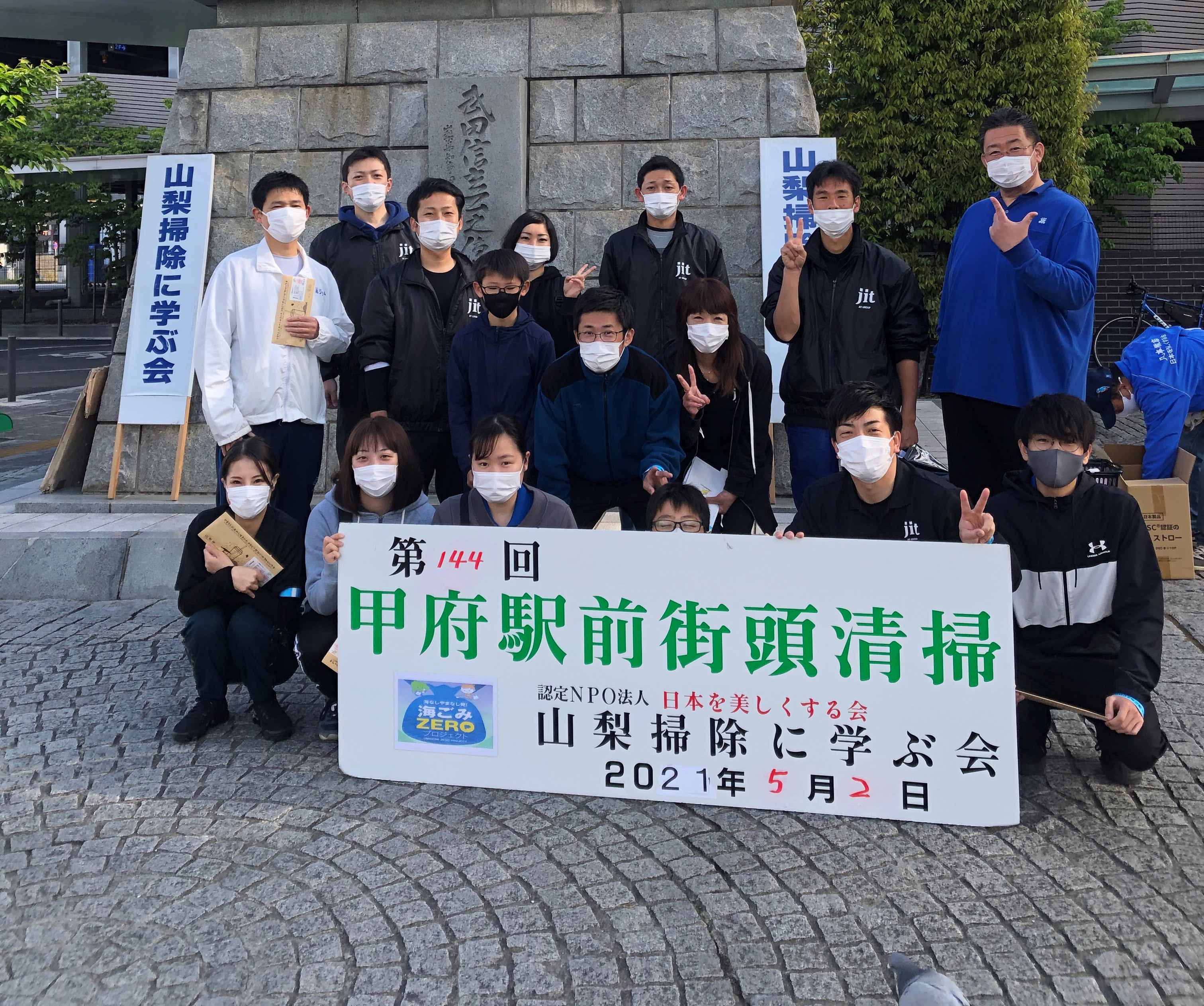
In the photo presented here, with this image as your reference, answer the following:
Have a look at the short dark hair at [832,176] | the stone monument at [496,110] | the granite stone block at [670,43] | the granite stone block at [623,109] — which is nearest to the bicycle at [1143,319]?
the stone monument at [496,110]

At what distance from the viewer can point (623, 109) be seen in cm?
706

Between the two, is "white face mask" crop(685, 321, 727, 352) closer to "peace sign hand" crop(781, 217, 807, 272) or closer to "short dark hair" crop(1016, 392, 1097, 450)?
"peace sign hand" crop(781, 217, 807, 272)

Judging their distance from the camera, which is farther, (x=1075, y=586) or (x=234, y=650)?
(x=234, y=650)

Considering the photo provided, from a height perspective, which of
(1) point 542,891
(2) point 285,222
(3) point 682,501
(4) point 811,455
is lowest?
(1) point 542,891

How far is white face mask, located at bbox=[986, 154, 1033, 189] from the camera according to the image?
4.31 m

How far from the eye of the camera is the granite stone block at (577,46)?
7070mm

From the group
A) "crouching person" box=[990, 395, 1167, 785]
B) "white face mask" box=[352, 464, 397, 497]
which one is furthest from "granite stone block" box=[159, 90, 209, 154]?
"crouching person" box=[990, 395, 1167, 785]

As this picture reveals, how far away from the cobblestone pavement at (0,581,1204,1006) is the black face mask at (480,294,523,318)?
1.93 m

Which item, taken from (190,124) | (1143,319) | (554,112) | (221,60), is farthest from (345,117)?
(1143,319)

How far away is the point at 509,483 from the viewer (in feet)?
13.0

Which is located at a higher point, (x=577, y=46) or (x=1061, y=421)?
(x=577, y=46)

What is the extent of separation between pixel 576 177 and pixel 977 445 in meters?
3.45

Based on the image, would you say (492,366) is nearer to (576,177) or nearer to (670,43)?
(576,177)

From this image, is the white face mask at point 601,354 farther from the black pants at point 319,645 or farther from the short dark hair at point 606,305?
the black pants at point 319,645
